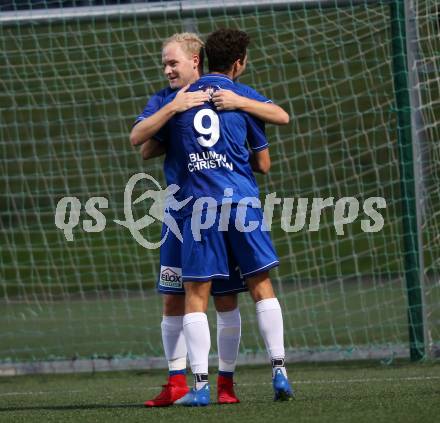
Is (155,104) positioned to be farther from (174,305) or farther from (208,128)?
(174,305)

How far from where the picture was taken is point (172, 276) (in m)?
4.90

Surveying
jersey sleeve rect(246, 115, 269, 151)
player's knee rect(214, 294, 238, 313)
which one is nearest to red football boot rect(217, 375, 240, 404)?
player's knee rect(214, 294, 238, 313)

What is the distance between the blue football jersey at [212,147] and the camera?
464 centimetres

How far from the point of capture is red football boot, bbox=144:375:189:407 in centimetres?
486

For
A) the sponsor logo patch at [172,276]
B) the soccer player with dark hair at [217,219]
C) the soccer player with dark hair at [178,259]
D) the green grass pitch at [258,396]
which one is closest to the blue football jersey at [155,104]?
the soccer player with dark hair at [178,259]

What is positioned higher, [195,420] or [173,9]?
[173,9]

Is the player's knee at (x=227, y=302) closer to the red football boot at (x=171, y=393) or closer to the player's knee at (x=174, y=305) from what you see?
the player's knee at (x=174, y=305)

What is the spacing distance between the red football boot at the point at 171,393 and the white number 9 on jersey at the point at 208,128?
111 cm

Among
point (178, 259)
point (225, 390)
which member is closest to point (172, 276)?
point (178, 259)

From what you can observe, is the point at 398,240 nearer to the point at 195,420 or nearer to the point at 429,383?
the point at 429,383

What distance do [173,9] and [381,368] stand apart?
2780mm

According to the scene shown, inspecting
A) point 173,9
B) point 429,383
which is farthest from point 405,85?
point 429,383

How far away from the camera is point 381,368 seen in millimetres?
6695

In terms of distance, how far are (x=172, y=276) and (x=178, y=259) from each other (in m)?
0.08
